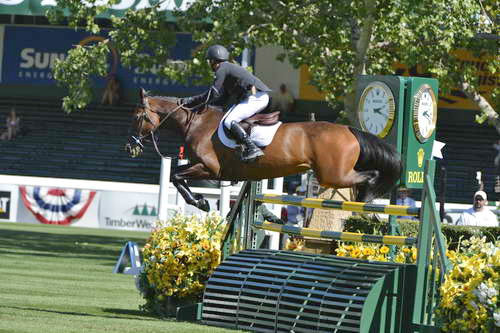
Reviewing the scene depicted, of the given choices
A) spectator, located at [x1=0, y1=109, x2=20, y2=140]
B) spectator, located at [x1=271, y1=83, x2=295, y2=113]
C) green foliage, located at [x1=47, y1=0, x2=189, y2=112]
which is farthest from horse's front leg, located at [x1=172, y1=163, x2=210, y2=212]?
spectator, located at [x1=0, y1=109, x2=20, y2=140]

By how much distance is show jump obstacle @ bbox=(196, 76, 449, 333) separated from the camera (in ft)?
25.4

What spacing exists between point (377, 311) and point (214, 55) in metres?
3.31

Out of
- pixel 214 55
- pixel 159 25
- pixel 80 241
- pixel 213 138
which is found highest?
pixel 159 25

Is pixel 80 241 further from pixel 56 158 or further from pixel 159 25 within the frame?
pixel 56 158

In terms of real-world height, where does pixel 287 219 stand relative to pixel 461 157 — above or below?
below

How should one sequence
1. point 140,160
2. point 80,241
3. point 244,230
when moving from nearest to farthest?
point 244,230
point 80,241
point 140,160

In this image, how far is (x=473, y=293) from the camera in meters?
7.04

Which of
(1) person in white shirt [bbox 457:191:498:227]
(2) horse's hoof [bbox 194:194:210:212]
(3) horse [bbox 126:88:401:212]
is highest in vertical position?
(3) horse [bbox 126:88:401:212]

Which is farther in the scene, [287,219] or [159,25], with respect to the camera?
[159,25]

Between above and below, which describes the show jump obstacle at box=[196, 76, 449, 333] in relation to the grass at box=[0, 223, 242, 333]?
above

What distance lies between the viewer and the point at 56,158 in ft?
105

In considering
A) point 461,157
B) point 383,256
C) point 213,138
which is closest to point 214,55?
point 213,138

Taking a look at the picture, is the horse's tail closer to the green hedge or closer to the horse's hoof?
the horse's hoof

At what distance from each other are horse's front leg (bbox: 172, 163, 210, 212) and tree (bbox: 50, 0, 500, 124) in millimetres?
8458
